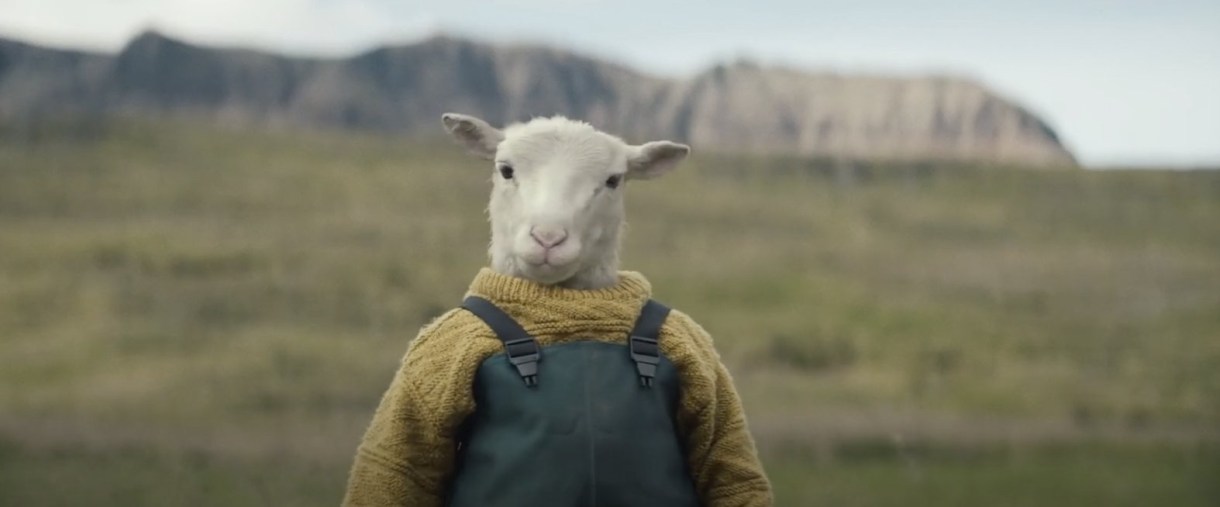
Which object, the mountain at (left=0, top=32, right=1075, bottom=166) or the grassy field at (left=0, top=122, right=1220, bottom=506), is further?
the mountain at (left=0, top=32, right=1075, bottom=166)

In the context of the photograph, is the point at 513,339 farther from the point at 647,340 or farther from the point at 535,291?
the point at 647,340

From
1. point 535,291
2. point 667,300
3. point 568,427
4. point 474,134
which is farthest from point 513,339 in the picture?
point 667,300

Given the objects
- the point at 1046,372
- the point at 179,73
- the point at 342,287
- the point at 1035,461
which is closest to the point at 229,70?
the point at 179,73

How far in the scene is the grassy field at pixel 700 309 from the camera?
944 inches

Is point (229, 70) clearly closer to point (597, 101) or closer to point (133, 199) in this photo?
point (597, 101)

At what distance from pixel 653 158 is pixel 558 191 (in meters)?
0.41

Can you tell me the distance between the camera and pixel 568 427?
3898 millimetres

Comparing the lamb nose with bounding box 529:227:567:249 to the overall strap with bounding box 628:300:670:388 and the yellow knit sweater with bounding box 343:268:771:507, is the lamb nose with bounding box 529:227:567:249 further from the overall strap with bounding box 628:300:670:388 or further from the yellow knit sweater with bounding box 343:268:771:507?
the overall strap with bounding box 628:300:670:388

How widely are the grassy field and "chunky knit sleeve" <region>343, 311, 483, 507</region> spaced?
15.2 metres

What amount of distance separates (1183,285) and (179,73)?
73.3 metres

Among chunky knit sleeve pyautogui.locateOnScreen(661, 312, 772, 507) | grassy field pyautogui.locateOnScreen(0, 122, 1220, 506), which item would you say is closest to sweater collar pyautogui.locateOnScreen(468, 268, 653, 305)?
chunky knit sleeve pyautogui.locateOnScreen(661, 312, 772, 507)

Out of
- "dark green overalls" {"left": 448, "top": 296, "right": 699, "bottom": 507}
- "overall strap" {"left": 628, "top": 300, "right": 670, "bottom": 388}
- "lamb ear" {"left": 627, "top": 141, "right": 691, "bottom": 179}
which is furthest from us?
"lamb ear" {"left": 627, "top": 141, "right": 691, "bottom": 179}

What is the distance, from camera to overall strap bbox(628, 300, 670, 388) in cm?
401

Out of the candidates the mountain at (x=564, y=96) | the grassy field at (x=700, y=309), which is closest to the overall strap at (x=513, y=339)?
the grassy field at (x=700, y=309)
